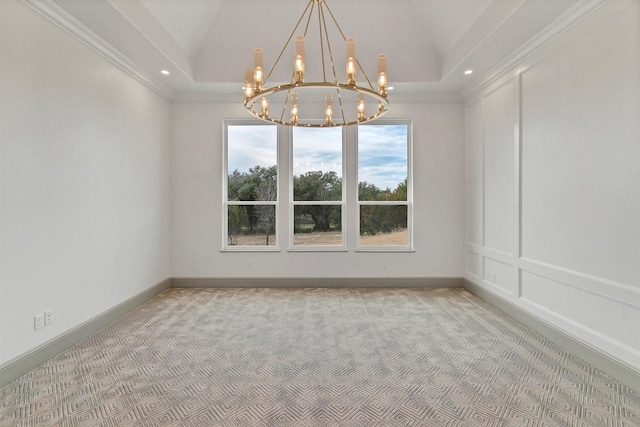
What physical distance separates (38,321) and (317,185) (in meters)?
3.61

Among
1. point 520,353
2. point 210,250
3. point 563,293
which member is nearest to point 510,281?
point 563,293

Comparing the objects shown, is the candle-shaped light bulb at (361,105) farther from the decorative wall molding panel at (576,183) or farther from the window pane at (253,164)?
the window pane at (253,164)

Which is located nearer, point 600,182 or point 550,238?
point 600,182

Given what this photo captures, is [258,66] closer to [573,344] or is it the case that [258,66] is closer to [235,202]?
[235,202]

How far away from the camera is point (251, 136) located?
5211 mm

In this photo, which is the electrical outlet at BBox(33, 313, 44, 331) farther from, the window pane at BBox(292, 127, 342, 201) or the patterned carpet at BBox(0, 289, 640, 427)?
the window pane at BBox(292, 127, 342, 201)

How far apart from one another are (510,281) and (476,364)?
5.19 feet

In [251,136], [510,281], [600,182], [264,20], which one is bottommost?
[510,281]

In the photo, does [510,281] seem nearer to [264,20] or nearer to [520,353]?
[520,353]

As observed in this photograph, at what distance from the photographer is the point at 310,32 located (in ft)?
14.0

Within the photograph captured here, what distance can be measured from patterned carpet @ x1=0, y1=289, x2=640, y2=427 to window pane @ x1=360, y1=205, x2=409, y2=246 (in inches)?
59.5

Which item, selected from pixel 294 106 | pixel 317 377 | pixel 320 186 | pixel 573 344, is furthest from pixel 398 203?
pixel 317 377

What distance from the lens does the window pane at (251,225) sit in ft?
17.0

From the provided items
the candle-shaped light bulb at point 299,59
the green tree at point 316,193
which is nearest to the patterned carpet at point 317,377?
the green tree at point 316,193
